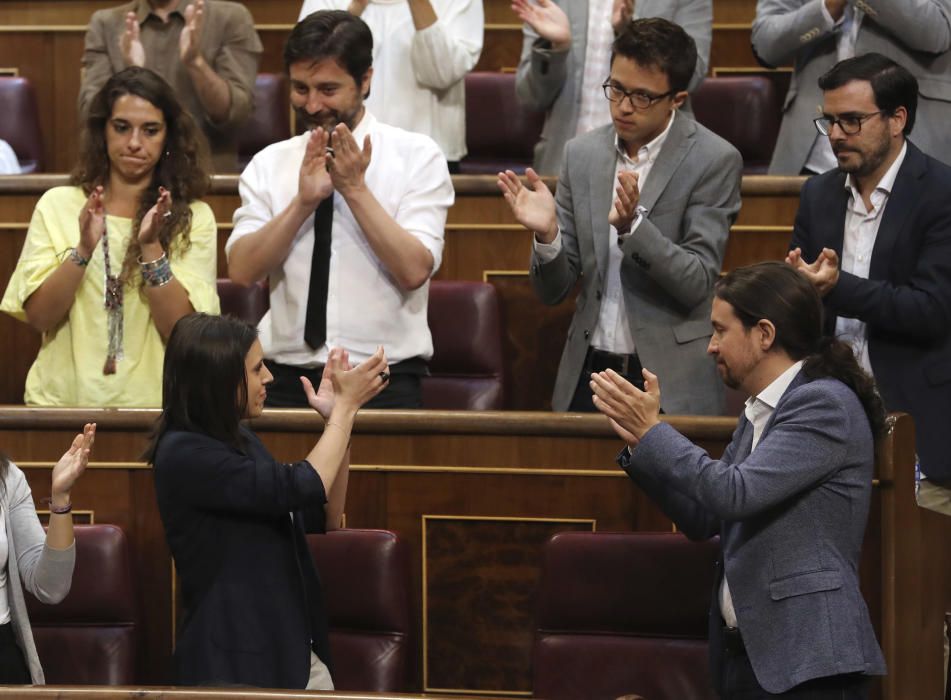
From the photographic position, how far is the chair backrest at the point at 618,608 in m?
1.92

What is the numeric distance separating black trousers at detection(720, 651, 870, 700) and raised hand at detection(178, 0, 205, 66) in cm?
185

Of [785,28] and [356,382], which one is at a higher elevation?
[785,28]

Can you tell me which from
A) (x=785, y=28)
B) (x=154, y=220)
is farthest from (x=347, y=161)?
(x=785, y=28)

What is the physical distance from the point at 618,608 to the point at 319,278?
0.68 metres

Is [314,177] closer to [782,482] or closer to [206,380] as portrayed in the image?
[206,380]

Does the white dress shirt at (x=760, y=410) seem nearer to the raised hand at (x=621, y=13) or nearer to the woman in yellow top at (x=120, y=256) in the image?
the woman in yellow top at (x=120, y=256)

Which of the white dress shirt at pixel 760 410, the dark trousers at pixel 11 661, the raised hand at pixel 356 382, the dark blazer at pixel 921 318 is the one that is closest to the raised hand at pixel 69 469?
the dark trousers at pixel 11 661

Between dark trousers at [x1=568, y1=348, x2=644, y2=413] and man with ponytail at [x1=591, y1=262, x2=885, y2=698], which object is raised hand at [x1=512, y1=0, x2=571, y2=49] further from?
man with ponytail at [x1=591, y1=262, x2=885, y2=698]

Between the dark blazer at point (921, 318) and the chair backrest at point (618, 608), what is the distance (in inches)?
18.0

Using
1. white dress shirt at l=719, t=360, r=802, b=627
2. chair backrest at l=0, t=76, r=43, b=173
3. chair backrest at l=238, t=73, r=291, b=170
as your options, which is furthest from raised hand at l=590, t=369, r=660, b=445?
chair backrest at l=0, t=76, r=43, b=173

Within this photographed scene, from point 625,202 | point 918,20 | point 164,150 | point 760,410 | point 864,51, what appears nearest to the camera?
point 760,410

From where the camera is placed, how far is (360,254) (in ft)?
7.32

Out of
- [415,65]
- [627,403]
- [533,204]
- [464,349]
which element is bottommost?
[464,349]

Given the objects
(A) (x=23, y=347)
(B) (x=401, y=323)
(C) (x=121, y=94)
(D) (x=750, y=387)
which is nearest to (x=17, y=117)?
(A) (x=23, y=347)
